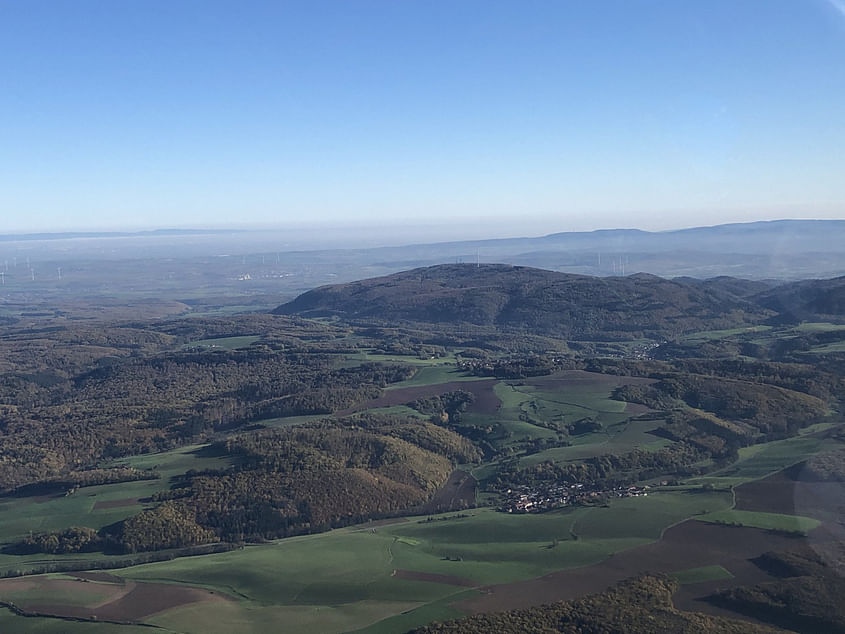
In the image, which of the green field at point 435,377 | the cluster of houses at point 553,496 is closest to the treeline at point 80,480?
the cluster of houses at point 553,496

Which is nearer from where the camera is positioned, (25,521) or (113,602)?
(113,602)

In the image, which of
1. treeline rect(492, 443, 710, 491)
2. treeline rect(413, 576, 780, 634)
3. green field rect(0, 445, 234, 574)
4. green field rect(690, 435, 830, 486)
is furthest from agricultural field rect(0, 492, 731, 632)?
treeline rect(492, 443, 710, 491)

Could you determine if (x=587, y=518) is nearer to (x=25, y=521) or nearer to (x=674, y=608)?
(x=674, y=608)

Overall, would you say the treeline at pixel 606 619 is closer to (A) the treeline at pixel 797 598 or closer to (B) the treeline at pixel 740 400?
(A) the treeline at pixel 797 598

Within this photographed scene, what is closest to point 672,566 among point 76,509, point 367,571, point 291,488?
point 367,571

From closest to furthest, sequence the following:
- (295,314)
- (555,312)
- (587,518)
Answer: (587,518), (555,312), (295,314)

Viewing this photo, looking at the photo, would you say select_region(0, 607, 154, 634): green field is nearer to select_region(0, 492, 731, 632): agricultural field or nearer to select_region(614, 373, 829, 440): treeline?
select_region(0, 492, 731, 632): agricultural field

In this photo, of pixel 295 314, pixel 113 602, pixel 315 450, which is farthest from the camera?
pixel 295 314

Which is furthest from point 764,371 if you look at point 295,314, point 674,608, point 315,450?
point 295,314
